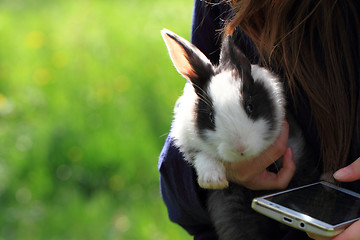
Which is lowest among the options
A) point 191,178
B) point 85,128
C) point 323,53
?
point 85,128

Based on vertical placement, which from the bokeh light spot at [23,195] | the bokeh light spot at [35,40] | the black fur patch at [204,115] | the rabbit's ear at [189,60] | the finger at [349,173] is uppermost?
the rabbit's ear at [189,60]

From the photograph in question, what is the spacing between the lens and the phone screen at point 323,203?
1.42 m

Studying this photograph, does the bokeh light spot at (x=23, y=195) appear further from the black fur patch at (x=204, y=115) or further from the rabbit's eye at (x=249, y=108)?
the rabbit's eye at (x=249, y=108)

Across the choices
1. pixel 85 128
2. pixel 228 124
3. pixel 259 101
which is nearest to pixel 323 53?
pixel 259 101

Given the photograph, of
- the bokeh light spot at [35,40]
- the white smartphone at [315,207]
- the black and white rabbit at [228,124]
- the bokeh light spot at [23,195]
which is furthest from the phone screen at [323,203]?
the bokeh light spot at [35,40]

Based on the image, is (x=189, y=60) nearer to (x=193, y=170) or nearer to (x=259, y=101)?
(x=259, y=101)

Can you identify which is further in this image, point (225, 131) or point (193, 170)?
point (193, 170)

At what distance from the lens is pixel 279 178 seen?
1.65m

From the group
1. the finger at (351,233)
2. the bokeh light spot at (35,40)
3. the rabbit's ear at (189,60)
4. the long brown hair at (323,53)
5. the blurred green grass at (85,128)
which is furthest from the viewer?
the bokeh light spot at (35,40)

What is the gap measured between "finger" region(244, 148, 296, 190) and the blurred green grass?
4.28 ft

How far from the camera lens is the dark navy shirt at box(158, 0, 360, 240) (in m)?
1.72

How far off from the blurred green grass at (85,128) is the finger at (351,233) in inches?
63.2

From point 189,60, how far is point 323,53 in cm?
42

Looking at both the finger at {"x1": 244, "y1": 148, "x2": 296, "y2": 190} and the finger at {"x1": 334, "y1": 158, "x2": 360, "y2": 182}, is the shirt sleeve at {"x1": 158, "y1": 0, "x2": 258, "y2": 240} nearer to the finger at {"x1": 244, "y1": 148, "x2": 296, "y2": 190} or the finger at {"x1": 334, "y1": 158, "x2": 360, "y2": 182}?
the finger at {"x1": 244, "y1": 148, "x2": 296, "y2": 190}
